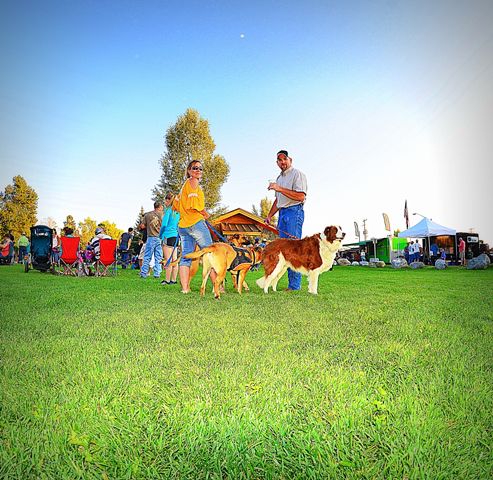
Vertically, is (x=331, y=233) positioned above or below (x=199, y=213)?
below

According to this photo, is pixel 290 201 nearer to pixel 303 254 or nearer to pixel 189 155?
pixel 303 254

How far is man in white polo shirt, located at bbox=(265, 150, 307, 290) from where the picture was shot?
6880mm

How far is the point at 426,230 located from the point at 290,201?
66.9 feet

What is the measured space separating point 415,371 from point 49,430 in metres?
1.81

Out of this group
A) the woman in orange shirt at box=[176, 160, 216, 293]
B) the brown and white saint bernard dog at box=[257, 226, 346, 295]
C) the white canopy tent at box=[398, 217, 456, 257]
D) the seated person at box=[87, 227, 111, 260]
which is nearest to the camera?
the woman in orange shirt at box=[176, 160, 216, 293]

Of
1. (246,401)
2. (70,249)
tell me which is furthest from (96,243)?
(246,401)

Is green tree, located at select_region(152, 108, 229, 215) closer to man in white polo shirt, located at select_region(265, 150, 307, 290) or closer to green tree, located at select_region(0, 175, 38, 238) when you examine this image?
green tree, located at select_region(0, 175, 38, 238)

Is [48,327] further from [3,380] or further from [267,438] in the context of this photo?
[267,438]

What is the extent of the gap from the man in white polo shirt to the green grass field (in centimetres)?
372

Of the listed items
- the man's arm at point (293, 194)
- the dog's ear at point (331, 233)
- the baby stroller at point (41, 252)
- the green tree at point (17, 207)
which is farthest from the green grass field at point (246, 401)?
the green tree at point (17, 207)

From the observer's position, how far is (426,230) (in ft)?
79.8

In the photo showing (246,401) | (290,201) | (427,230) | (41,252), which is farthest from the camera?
(427,230)

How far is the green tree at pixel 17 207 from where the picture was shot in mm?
37781

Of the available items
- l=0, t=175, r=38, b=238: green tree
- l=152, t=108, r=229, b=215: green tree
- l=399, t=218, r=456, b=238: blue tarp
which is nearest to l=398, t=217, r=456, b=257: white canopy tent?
l=399, t=218, r=456, b=238: blue tarp
